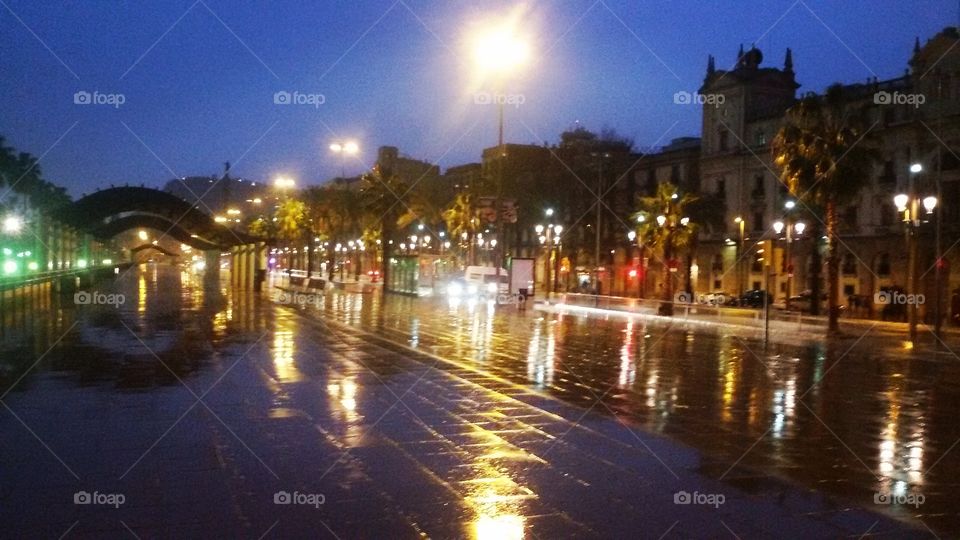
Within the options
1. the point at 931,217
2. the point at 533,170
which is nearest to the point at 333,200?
the point at 533,170

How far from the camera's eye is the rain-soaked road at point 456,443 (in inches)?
278

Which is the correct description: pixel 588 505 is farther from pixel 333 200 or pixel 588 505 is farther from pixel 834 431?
pixel 333 200

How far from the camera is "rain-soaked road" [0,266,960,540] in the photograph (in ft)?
23.2

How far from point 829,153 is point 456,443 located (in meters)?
26.2

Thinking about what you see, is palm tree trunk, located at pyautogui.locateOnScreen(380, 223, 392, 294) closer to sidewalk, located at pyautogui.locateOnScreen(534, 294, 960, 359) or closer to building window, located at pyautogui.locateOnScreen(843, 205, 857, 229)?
sidewalk, located at pyautogui.locateOnScreen(534, 294, 960, 359)

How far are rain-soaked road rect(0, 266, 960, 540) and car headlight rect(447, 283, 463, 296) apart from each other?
114ft

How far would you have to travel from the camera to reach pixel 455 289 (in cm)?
5609

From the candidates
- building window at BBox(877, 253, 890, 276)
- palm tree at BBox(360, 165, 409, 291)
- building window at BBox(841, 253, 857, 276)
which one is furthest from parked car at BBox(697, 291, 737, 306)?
palm tree at BBox(360, 165, 409, 291)

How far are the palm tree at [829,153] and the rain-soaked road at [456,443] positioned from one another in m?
13.0

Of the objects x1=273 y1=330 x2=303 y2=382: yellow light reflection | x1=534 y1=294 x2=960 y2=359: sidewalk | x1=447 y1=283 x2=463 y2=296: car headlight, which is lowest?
x1=534 y1=294 x2=960 y2=359: sidewalk

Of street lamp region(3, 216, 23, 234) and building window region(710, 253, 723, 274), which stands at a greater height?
street lamp region(3, 216, 23, 234)

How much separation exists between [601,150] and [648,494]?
240ft

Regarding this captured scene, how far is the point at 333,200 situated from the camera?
83688 millimetres

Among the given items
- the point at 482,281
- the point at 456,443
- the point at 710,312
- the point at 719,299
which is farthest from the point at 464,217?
the point at 456,443
